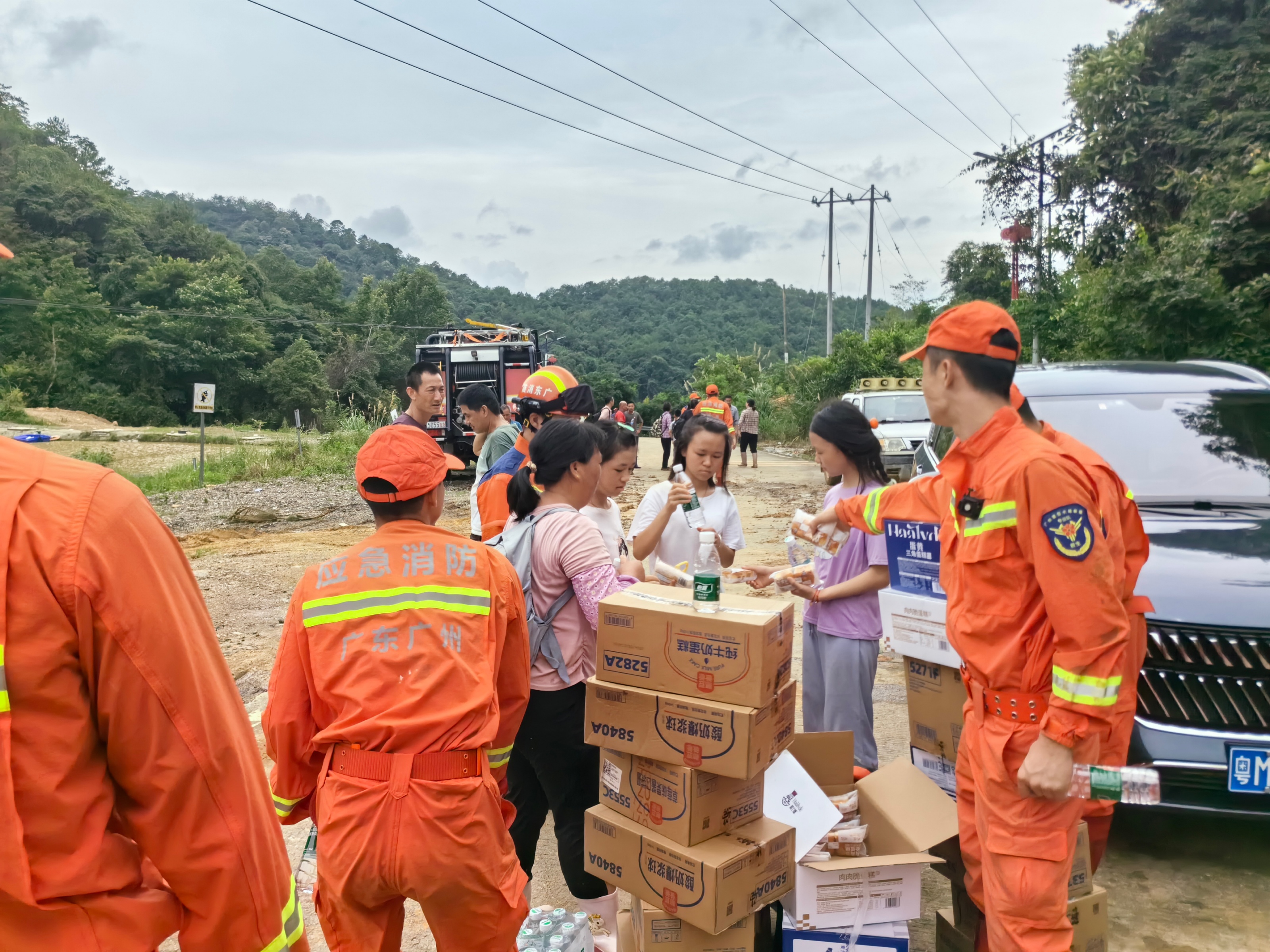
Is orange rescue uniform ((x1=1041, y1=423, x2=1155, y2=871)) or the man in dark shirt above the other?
the man in dark shirt

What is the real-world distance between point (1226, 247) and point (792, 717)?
9454 millimetres

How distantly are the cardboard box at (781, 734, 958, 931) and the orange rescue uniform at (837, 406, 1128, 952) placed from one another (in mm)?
277

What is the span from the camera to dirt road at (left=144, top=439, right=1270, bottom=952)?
3207 millimetres

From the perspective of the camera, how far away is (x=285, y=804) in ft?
7.72

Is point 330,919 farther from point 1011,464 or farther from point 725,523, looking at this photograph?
point 725,523

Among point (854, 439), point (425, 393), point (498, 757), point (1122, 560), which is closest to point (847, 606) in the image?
point (854, 439)

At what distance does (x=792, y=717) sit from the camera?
2688 mm

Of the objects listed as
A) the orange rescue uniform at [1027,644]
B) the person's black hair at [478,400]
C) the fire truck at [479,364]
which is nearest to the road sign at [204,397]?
the fire truck at [479,364]

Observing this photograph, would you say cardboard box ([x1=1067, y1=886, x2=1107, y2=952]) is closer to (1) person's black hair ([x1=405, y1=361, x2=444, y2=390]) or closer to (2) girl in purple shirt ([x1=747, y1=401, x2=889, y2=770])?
(2) girl in purple shirt ([x1=747, y1=401, x2=889, y2=770])

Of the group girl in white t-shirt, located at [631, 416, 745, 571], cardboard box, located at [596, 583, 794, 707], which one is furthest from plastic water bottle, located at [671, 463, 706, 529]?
cardboard box, located at [596, 583, 794, 707]

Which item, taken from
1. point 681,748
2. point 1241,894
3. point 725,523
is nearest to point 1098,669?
point 681,748

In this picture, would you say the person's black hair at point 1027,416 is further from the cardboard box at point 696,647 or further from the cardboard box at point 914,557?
the cardboard box at point 696,647

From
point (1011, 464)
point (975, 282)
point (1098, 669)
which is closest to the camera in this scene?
point (1098, 669)

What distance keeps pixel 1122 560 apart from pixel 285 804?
7.97 feet
